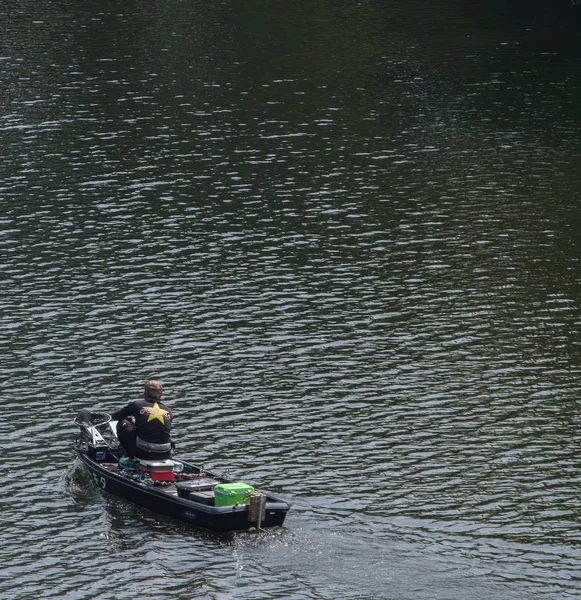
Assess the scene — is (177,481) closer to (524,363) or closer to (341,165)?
(524,363)

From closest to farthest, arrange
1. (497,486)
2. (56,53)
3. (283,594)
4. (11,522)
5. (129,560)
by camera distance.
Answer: (283,594) → (129,560) → (11,522) → (497,486) → (56,53)

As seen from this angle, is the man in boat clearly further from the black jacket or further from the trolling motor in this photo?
the trolling motor

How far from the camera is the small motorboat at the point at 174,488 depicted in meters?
31.6

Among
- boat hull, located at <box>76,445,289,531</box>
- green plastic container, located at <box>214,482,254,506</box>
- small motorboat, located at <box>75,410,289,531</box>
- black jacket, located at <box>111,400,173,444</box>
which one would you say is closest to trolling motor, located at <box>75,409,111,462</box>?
small motorboat, located at <box>75,410,289,531</box>

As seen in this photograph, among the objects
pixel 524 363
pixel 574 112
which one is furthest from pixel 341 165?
pixel 524 363

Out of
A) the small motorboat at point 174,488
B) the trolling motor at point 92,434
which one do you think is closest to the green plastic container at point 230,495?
the small motorboat at point 174,488

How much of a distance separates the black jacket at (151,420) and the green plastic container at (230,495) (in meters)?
3.35

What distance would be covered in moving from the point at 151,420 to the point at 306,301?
A: 17591mm

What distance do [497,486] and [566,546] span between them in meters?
3.90

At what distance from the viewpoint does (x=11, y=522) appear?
3328 centimetres

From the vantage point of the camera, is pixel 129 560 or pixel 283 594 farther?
pixel 129 560

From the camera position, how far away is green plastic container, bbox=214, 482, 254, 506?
104 ft

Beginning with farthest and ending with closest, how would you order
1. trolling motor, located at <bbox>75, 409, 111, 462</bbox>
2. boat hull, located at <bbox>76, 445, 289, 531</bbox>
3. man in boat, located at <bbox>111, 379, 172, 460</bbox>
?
trolling motor, located at <bbox>75, 409, 111, 462</bbox> → man in boat, located at <bbox>111, 379, 172, 460</bbox> → boat hull, located at <bbox>76, 445, 289, 531</bbox>

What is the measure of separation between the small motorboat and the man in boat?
34 centimetres
